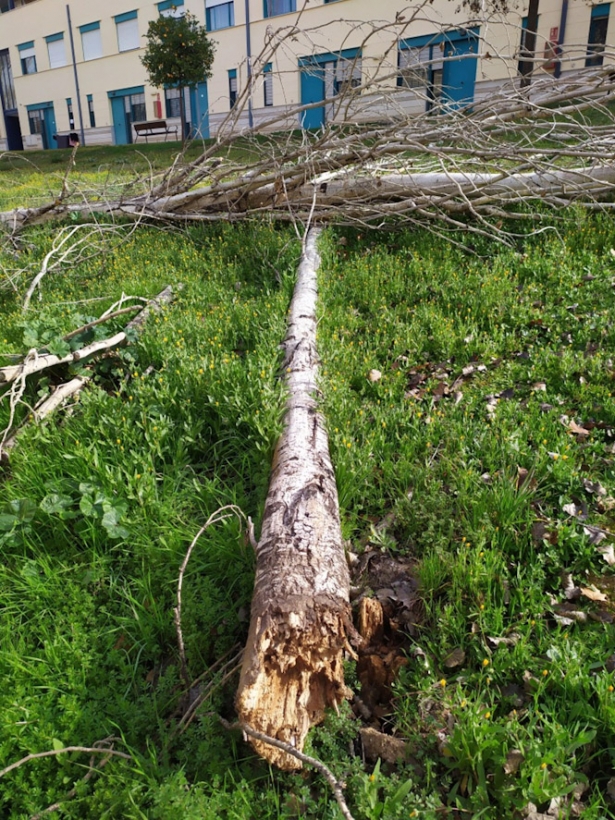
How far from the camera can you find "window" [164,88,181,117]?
1216 inches

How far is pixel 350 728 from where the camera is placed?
80.3 inches

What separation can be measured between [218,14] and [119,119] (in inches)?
388

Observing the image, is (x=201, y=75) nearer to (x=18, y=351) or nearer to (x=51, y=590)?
(x=18, y=351)

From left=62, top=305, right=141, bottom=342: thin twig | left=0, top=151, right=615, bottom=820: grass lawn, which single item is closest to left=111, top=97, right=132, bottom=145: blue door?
left=62, top=305, right=141, bottom=342: thin twig

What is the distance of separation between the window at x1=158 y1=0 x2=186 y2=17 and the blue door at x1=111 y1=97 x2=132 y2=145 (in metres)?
6.27

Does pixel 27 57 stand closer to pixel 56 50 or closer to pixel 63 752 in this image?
pixel 56 50

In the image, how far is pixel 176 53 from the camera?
2195cm

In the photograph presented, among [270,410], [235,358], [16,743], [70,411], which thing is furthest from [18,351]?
[16,743]

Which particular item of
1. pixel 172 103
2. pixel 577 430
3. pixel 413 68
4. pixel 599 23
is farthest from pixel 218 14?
pixel 577 430

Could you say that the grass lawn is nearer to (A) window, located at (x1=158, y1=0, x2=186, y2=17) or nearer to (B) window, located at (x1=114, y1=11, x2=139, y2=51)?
(A) window, located at (x1=158, y1=0, x2=186, y2=17)

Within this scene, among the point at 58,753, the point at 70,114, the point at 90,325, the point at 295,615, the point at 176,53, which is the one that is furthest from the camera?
the point at 70,114

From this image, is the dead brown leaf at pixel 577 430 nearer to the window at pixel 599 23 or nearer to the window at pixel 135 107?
the window at pixel 599 23

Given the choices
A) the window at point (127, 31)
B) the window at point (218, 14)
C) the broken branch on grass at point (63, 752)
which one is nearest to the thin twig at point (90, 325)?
the broken branch on grass at point (63, 752)

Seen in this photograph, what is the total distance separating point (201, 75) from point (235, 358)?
77.3ft
